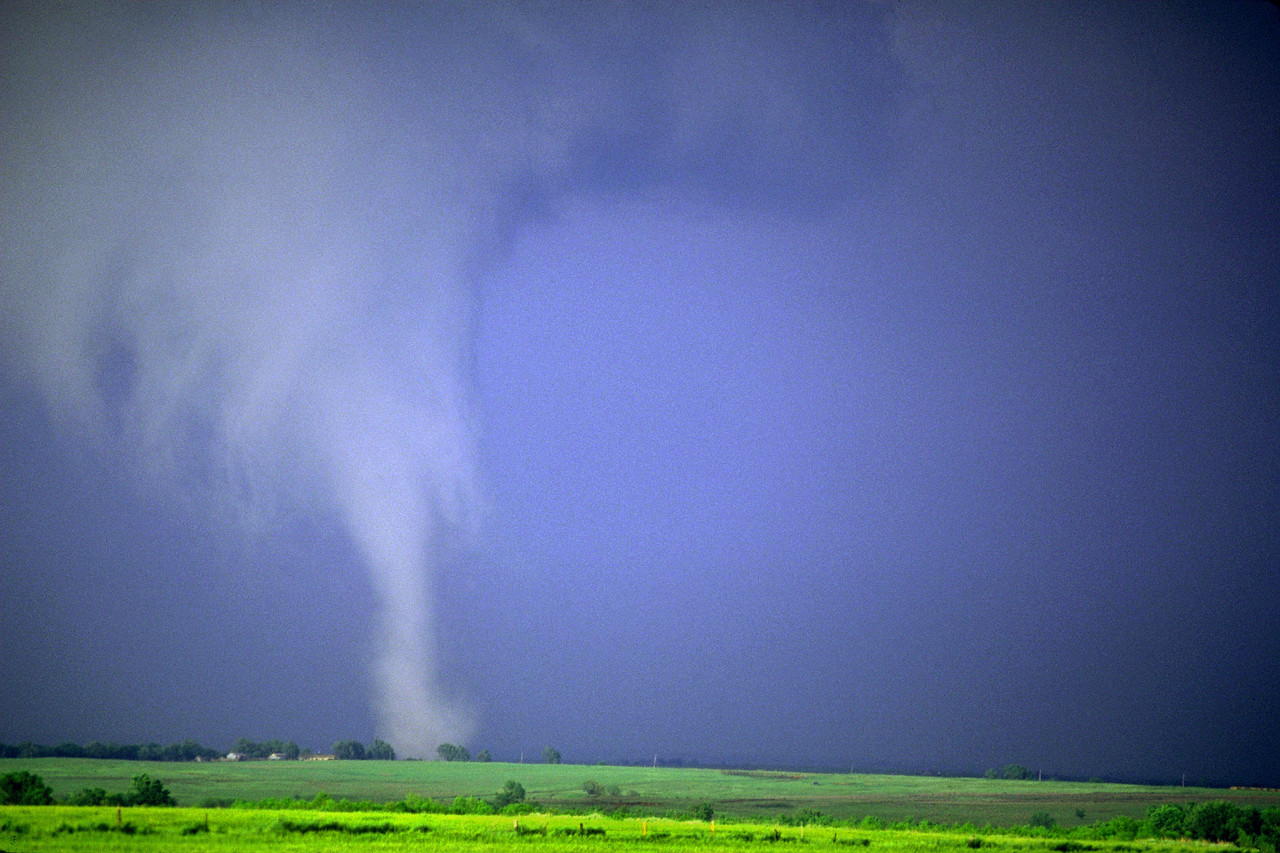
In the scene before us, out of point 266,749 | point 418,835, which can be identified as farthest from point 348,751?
point 418,835

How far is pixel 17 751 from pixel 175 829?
38.1 m

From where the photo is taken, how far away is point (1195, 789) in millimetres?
64875

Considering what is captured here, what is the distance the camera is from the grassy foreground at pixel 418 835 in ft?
104

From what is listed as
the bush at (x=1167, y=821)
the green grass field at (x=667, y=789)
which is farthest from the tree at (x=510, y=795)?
the bush at (x=1167, y=821)

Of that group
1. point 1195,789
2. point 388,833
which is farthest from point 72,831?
point 1195,789

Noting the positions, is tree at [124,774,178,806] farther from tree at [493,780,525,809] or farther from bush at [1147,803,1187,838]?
bush at [1147,803,1187,838]

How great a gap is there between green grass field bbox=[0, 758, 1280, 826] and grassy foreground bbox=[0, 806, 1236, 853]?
49.0ft

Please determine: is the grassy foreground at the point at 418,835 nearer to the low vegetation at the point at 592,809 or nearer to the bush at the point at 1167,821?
the low vegetation at the point at 592,809

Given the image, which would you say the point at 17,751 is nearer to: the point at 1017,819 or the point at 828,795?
the point at 828,795

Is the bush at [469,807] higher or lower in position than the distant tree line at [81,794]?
lower

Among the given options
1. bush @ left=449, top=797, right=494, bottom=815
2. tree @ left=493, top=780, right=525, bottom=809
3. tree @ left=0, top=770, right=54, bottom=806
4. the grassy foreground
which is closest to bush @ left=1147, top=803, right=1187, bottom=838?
the grassy foreground

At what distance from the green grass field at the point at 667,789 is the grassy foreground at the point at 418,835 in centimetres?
1493

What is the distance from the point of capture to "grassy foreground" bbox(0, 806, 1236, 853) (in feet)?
104

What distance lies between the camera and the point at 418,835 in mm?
35219
